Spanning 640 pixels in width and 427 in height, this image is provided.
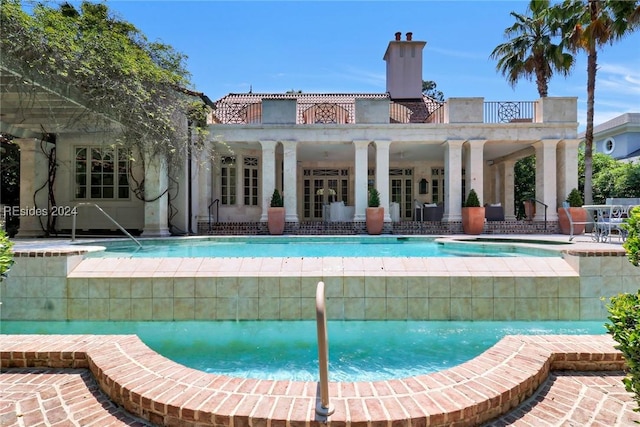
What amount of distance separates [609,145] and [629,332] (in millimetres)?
34788

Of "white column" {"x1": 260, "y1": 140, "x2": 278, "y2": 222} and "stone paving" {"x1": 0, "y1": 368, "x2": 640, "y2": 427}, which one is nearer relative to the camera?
"stone paving" {"x1": 0, "y1": 368, "x2": 640, "y2": 427}

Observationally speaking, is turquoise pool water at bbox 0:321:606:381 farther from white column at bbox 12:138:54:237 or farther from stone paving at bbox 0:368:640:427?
white column at bbox 12:138:54:237

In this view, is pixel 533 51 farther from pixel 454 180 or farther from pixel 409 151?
pixel 454 180

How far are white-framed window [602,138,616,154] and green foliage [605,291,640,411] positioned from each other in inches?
1327

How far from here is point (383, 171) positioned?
43.1 ft

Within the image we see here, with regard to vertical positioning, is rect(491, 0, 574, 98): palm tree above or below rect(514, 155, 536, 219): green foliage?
above

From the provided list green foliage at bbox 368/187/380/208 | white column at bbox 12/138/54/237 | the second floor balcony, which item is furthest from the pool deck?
the second floor balcony

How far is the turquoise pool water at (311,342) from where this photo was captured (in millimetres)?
3080

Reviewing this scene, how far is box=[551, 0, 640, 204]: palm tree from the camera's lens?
1176 centimetres

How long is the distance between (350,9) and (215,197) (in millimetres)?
8330

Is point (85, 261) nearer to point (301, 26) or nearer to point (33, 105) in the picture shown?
point (33, 105)

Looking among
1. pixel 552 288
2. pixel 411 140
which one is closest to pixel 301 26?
pixel 411 140

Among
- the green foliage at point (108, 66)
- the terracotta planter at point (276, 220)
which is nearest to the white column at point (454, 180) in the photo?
Result: the terracotta planter at point (276, 220)

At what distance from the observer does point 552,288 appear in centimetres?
438
